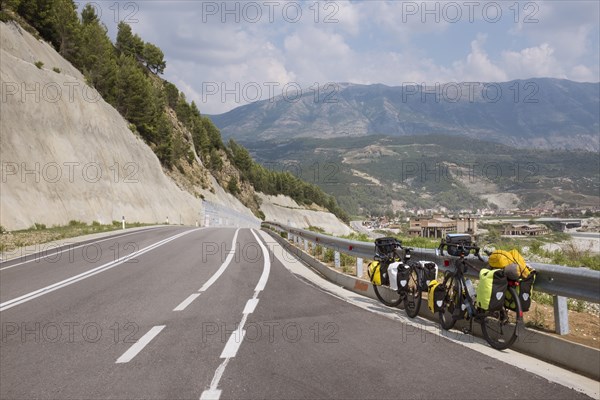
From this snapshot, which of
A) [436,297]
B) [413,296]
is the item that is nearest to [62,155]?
[413,296]

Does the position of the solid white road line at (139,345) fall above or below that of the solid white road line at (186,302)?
above

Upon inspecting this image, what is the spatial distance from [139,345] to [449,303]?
13.2 feet

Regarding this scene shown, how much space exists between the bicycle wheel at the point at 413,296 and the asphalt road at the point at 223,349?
1.49 feet

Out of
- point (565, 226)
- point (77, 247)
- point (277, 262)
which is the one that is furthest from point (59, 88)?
point (565, 226)

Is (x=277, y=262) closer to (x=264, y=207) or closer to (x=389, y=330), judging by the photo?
(x=389, y=330)

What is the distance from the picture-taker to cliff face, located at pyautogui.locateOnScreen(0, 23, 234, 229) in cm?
2947

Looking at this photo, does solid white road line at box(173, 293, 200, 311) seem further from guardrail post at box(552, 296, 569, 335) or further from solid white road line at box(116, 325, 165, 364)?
guardrail post at box(552, 296, 569, 335)

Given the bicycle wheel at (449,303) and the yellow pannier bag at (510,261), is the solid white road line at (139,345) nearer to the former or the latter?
the bicycle wheel at (449,303)

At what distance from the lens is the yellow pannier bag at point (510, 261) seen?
16.7ft

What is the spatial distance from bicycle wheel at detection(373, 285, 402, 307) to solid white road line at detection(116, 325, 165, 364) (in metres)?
3.72

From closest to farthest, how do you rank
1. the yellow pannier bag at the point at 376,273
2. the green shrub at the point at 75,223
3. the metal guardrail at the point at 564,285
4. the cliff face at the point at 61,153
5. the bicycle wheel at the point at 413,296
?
the metal guardrail at the point at 564,285 → the bicycle wheel at the point at 413,296 → the yellow pannier bag at the point at 376,273 → the cliff face at the point at 61,153 → the green shrub at the point at 75,223

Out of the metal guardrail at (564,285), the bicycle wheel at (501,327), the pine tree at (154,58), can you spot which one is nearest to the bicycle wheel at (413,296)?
the metal guardrail at (564,285)

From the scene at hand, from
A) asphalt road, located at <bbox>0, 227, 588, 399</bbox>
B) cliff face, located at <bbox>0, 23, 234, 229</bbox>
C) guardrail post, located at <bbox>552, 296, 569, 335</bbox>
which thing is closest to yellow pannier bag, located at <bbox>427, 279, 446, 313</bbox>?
asphalt road, located at <bbox>0, 227, 588, 399</bbox>

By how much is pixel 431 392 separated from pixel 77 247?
18.2m
